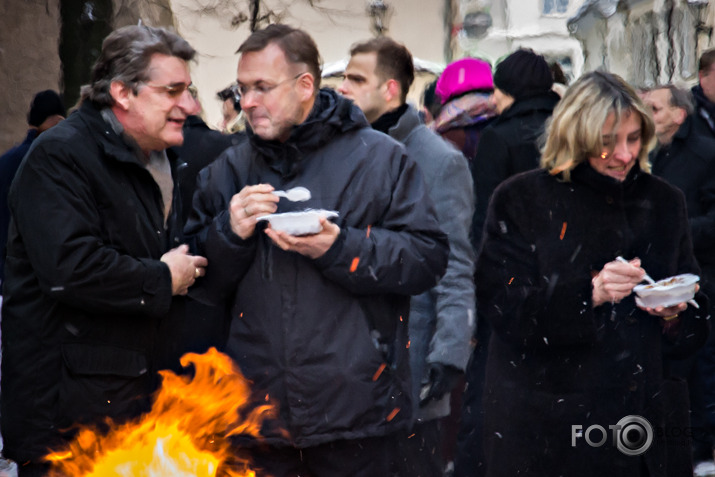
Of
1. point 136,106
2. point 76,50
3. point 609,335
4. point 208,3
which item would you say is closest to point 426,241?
point 609,335

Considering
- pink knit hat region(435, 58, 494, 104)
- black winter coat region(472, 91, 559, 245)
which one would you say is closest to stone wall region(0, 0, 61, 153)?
pink knit hat region(435, 58, 494, 104)

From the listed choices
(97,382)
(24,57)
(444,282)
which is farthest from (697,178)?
(24,57)

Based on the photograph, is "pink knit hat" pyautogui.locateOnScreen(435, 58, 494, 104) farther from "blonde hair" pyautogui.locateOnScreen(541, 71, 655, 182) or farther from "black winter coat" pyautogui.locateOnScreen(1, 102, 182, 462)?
"black winter coat" pyautogui.locateOnScreen(1, 102, 182, 462)

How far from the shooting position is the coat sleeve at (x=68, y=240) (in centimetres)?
363

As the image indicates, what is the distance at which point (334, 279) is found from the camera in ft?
12.3

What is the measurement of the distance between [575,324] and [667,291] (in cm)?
41

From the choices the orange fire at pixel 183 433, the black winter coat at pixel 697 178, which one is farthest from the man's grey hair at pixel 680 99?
the orange fire at pixel 183 433

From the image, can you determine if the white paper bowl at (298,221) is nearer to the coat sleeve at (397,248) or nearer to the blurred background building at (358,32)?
Result: the coat sleeve at (397,248)

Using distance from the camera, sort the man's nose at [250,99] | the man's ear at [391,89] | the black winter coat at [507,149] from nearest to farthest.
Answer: the man's nose at [250,99] → the man's ear at [391,89] → the black winter coat at [507,149]

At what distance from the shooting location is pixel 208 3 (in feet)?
76.9

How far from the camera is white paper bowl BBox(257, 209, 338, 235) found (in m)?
3.62

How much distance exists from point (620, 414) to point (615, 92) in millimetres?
1413

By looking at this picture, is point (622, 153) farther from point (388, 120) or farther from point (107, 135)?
point (107, 135)

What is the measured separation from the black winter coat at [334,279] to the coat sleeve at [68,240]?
0.38 meters
